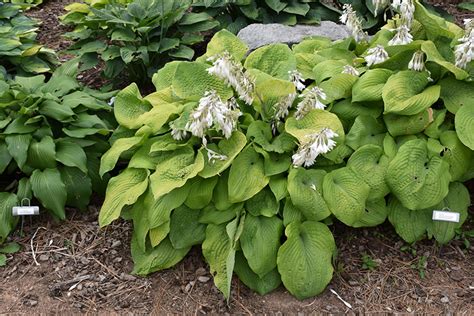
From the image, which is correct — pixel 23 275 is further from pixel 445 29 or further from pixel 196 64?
pixel 445 29

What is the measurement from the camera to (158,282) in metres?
3.48

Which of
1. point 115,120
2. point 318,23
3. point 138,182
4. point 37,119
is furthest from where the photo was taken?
point 318,23

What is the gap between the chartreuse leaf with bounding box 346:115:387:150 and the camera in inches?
142

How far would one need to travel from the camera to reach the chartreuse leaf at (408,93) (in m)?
3.46

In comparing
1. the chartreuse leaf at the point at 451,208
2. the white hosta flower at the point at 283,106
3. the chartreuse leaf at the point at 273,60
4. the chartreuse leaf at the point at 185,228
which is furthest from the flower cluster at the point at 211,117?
the chartreuse leaf at the point at 451,208

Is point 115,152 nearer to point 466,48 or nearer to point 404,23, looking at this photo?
point 404,23

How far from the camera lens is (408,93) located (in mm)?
3545

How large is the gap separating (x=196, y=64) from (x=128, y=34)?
1.45 metres

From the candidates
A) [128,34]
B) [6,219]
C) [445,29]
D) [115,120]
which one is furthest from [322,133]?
[128,34]

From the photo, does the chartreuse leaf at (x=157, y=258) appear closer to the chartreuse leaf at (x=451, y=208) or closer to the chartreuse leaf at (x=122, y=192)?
the chartreuse leaf at (x=122, y=192)

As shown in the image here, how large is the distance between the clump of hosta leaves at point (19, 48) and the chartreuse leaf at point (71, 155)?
1.23 metres

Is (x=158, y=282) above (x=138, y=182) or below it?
below

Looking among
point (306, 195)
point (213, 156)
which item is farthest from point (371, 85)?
point (213, 156)

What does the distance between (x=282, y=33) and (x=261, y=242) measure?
92.5 inches
